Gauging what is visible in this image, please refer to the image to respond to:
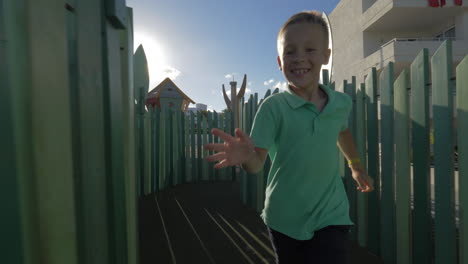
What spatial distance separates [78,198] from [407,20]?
20.9 meters

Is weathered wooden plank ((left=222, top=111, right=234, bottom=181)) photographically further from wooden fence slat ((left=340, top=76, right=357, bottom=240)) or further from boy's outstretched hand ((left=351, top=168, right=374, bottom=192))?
boy's outstretched hand ((left=351, top=168, right=374, bottom=192))

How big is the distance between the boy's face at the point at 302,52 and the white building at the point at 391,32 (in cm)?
1384

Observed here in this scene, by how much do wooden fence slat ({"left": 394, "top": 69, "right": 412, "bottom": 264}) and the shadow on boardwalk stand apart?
0.34 metres

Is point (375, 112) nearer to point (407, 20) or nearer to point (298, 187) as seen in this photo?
point (298, 187)

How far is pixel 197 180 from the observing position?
22.6 ft

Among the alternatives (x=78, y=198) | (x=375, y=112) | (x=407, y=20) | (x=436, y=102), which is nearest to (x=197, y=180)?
(x=375, y=112)

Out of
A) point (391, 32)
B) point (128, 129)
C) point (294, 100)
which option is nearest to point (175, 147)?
point (128, 129)

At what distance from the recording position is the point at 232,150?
1157 millimetres

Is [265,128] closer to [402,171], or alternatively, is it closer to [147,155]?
[402,171]

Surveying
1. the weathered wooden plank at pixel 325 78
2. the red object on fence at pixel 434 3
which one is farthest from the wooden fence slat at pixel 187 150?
the red object on fence at pixel 434 3

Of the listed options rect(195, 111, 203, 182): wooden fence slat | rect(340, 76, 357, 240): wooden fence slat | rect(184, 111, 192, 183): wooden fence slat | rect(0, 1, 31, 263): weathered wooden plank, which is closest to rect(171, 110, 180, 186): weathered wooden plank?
rect(184, 111, 192, 183): wooden fence slat

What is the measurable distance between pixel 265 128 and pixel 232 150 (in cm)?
29

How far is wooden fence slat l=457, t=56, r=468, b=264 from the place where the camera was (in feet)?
5.78

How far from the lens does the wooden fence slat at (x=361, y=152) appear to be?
2.78m
